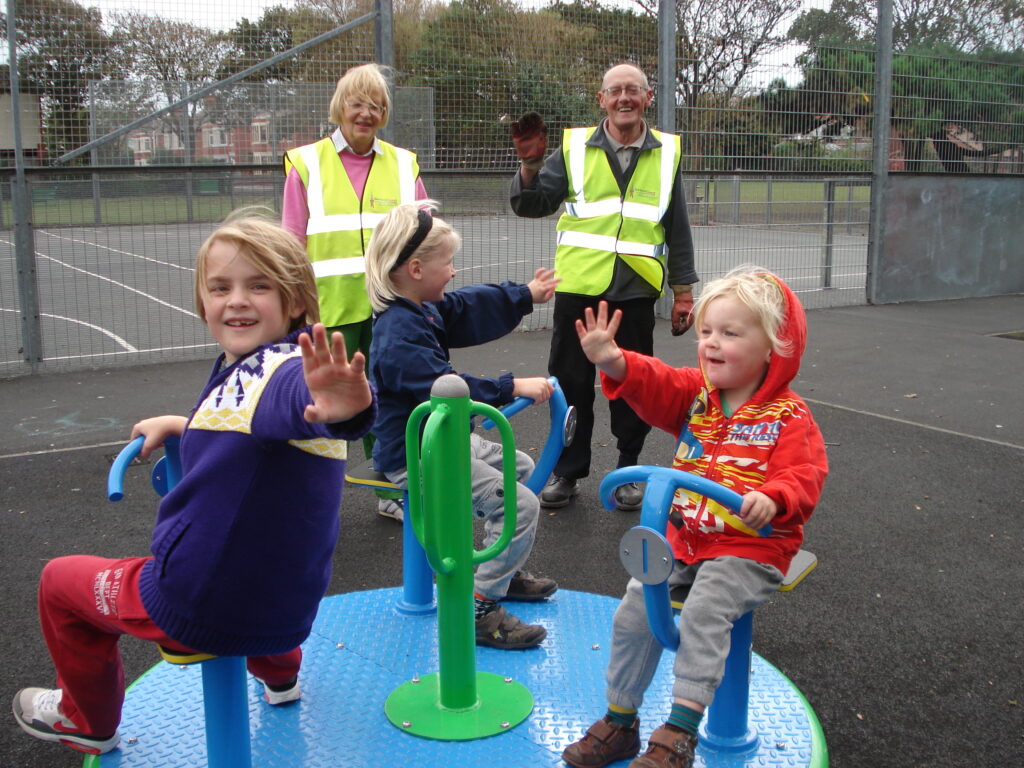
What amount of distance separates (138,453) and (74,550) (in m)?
1.96

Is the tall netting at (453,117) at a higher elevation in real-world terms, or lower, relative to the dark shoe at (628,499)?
higher

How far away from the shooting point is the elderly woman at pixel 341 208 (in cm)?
436

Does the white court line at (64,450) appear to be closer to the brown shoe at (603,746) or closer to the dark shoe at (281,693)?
the dark shoe at (281,693)

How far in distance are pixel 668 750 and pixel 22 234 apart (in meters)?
6.80

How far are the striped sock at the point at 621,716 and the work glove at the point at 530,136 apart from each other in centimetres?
245

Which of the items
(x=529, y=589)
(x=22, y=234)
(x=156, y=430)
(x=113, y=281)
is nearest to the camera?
(x=156, y=430)

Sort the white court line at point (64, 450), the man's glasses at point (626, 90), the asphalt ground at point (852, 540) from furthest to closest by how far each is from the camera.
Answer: the white court line at point (64, 450) → the man's glasses at point (626, 90) → the asphalt ground at point (852, 540)

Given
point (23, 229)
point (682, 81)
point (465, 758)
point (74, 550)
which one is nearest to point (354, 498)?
point (74, 550)

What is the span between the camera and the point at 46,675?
2904mm

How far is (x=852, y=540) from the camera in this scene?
4.00m

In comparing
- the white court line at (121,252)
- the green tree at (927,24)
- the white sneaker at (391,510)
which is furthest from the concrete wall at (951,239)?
the white sneaker at (391,510)

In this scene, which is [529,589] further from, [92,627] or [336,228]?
[336,228]

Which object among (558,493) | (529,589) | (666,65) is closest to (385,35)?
(666,65)

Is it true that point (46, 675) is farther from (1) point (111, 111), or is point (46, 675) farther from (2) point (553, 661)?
(1) point (111, 111)
